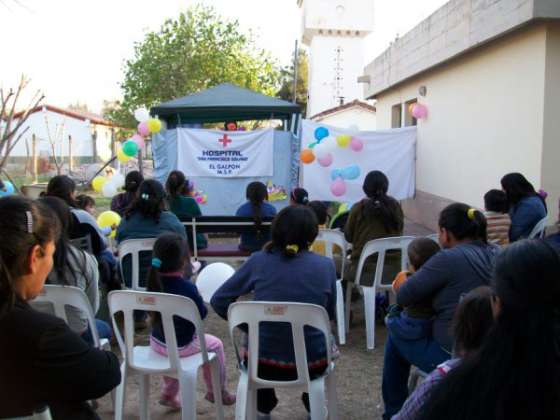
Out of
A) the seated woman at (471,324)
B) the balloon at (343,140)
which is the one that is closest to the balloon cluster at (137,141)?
the balloon at (343,140)

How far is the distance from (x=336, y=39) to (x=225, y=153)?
24241 mm

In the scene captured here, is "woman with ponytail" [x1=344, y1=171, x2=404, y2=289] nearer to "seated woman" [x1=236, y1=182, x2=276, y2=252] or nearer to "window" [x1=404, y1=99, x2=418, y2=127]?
"seated woman" [x1=236, y1=182, x2=276, y2=252]

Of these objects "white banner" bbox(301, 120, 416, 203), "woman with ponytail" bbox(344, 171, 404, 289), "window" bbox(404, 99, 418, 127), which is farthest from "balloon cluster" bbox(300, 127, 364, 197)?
"woman with ponytail" bbox(344, 171, 404, 289)

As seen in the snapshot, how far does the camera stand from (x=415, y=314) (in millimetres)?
3010

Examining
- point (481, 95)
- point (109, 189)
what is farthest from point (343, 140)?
point (109, 189)

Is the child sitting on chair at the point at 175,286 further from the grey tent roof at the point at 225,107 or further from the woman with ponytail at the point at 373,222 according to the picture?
the grey tent roof at the point at 225,107

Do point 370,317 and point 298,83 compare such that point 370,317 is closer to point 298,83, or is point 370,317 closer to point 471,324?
point 471,324

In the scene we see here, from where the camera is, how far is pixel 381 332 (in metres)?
4.94

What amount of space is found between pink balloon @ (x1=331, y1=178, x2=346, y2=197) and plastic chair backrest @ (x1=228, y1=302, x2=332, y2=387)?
256 inches

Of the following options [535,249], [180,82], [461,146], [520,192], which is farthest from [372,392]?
[180,82]

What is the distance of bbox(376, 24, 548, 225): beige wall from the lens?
6.61 m

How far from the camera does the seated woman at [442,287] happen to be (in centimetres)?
282

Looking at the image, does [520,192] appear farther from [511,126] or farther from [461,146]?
[461,146]

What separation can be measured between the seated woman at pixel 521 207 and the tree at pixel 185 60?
624 inches
